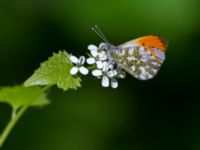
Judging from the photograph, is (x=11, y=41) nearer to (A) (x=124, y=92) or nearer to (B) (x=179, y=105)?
(A) (x=124, y=92)

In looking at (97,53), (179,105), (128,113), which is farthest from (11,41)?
(97,53)

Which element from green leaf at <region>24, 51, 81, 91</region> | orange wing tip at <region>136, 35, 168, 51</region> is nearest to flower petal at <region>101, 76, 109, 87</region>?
green leaf at <region>24, 51, 81, 91</region>

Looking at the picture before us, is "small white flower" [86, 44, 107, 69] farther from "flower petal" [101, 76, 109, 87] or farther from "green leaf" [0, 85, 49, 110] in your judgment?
"green leaf" [0, 85, 49, 110]

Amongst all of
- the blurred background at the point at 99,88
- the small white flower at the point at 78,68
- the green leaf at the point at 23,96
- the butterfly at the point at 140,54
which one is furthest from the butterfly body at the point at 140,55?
the blurred background at the point at 99,88

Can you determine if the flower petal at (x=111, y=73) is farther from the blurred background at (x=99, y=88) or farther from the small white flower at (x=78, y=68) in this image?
the blurred background at (x=99, y=88)

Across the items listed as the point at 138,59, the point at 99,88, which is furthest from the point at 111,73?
the point at 99,88

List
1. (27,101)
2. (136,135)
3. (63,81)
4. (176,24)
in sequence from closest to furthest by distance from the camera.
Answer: (63,81), (27,101), (176,24), (136,135)
